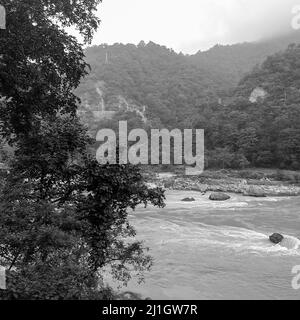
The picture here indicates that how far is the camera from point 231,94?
89.4 m

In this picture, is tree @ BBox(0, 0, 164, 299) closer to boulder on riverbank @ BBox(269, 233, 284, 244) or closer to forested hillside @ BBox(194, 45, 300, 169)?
boulder on riverbank @ BBox(269, 233, 284, 244)

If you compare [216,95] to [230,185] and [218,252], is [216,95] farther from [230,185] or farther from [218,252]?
[218,252]

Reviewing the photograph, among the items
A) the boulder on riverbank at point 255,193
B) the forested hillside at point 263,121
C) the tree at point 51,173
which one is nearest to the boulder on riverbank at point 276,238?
the tree at point 51,173

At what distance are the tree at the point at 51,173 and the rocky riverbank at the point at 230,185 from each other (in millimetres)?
29511

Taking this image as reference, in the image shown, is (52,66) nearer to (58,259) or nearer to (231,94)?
(58,259)

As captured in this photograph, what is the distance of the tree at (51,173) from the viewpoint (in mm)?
7270

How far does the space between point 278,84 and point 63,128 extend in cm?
7583

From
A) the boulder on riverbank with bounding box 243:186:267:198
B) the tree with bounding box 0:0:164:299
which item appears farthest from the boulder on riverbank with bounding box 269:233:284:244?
the boulder on riverbank with bounding box 243:186:267:198

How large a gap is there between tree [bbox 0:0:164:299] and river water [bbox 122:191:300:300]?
200 inches

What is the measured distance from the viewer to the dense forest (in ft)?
214

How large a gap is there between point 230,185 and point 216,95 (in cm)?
5560

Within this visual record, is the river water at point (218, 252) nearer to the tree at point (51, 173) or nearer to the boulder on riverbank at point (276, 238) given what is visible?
the boulder on riverbank at point (276, 238)

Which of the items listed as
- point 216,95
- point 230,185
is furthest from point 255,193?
point 216,95
